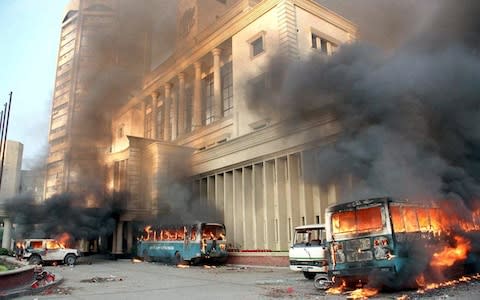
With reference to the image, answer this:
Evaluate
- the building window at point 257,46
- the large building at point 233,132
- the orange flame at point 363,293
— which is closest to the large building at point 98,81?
the large building at point 233,132

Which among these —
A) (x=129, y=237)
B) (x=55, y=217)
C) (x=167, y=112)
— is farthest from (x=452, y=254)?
(x=167, y=112)

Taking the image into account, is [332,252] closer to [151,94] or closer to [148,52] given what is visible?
[148,52]

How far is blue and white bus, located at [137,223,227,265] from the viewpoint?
21406 millimetres

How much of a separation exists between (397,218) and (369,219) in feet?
→ 2.08

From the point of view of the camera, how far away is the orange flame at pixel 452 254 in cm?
955

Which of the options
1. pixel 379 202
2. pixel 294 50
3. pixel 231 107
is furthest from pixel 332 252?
pixel 231 107

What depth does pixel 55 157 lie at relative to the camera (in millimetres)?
70875

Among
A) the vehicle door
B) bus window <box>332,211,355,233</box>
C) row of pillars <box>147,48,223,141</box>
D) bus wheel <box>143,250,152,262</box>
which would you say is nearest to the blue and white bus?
bus wheel <box>143,250,152,262</box>

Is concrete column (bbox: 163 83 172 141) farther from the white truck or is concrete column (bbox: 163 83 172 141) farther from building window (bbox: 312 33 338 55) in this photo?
the white truck

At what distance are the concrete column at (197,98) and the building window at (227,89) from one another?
2.34 m

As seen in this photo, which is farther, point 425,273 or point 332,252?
point 332,252

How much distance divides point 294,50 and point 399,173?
16028 millimetres

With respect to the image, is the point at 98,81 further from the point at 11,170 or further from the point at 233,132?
the point at 11,170

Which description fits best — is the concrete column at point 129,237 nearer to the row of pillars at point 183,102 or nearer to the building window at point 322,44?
the row of pillars at point 183,102
